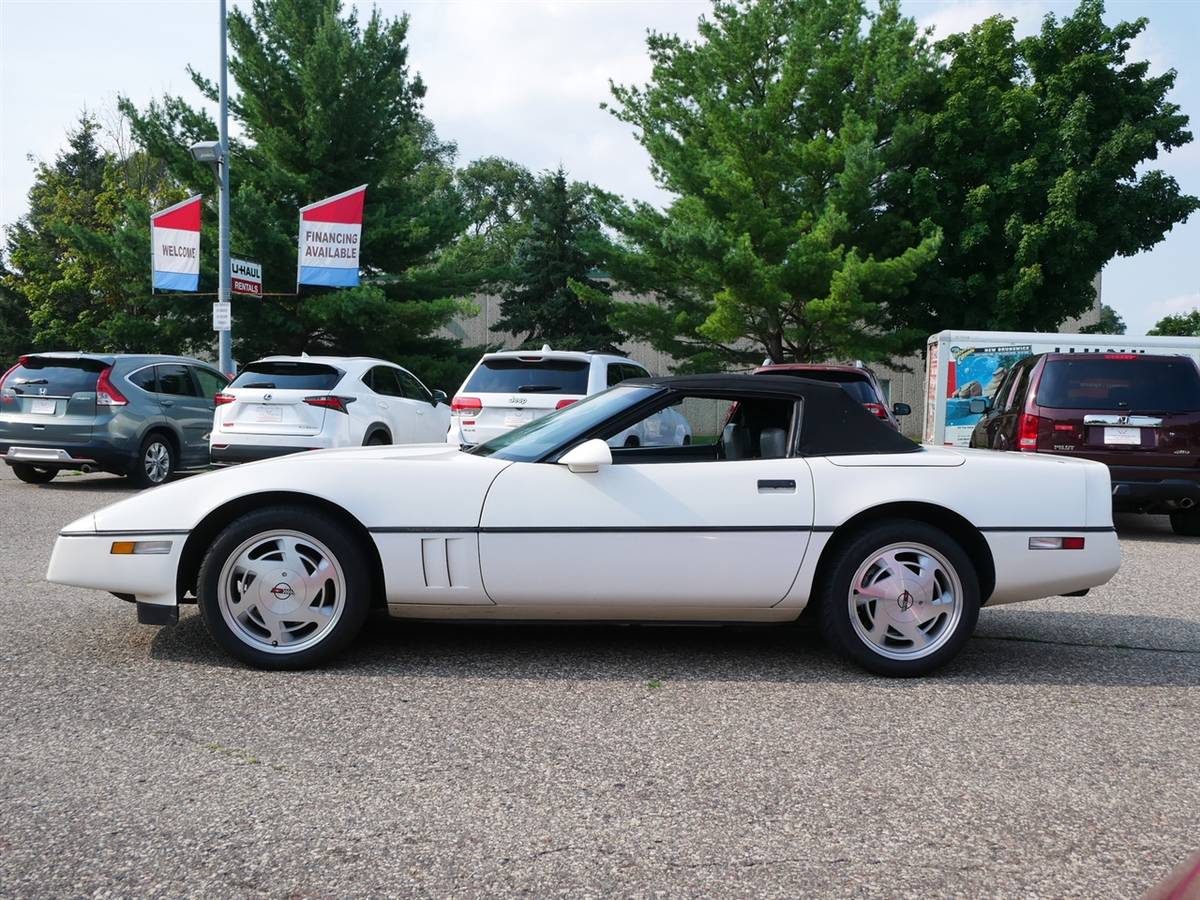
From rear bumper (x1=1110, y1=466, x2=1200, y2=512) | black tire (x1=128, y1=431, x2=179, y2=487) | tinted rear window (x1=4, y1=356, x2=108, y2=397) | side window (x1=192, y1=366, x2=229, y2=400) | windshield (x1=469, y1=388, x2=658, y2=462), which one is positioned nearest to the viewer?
windshield (x1=469, y1=388, x2=658, y2=462)

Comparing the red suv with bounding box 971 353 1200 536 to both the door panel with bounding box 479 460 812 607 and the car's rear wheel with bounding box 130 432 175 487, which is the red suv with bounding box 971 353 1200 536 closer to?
the door panel with bounding box 479 460 812 607

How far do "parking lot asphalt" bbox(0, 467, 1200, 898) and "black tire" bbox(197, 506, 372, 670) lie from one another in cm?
11

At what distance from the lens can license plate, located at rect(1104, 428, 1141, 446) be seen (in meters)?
9.89

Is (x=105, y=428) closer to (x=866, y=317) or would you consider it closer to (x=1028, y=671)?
(x=1028, y=671)

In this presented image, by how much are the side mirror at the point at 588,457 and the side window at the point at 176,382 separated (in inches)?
406

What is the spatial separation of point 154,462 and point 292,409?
2.19 metres

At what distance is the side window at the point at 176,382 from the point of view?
44.9 feet

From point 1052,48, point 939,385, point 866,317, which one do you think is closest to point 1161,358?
point 939,385

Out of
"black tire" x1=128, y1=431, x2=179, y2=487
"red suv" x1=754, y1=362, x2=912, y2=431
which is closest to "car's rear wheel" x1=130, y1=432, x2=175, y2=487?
"black tire" x1=128, y1=431, x2=179, y2=487

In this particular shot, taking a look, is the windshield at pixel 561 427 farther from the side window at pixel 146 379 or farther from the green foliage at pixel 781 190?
the green foliage at pixel 781 190

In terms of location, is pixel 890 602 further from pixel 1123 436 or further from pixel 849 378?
pixel 849 378

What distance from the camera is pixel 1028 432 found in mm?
10055

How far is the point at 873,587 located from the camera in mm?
4703

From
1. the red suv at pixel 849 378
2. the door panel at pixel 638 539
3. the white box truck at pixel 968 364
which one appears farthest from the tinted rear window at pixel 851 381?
the door panel at pixel 638 539
